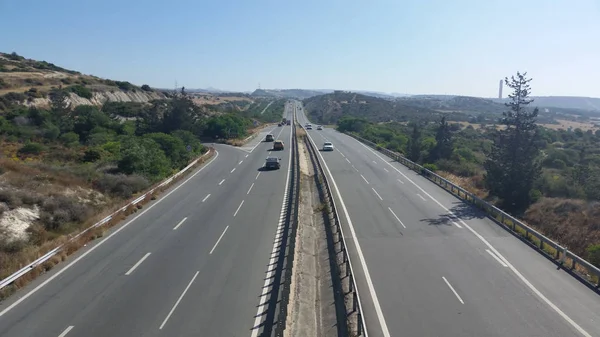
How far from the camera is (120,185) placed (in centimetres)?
2823

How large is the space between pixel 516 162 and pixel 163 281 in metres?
23.6

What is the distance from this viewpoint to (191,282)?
1473 centimetres

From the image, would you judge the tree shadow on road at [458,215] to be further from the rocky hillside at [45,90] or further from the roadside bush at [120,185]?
the rocky hillside at [45,90]

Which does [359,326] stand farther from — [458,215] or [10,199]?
[10,199]

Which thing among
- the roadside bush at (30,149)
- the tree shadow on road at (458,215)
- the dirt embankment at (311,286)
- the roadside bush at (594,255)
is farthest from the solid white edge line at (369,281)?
the roadside bush at (30,149)

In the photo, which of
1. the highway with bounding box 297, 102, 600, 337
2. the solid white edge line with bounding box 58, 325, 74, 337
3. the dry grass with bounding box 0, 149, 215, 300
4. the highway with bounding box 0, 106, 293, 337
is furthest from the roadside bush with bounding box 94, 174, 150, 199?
the solid white edge line with bounding box 58, 325, 74, 337

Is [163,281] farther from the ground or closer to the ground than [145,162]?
closer to the ground

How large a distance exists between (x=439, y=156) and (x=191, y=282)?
133 feet

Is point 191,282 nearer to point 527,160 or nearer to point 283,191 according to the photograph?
point 283,191

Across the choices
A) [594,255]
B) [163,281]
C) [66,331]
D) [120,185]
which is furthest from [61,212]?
[594,255]

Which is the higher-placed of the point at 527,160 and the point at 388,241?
the point at 527,160

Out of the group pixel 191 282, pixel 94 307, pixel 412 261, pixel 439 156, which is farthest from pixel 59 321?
pixel 439 156

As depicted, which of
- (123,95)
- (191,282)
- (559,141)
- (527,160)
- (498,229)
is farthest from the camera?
(123,95)

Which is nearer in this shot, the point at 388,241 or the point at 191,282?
the point at 191,282
